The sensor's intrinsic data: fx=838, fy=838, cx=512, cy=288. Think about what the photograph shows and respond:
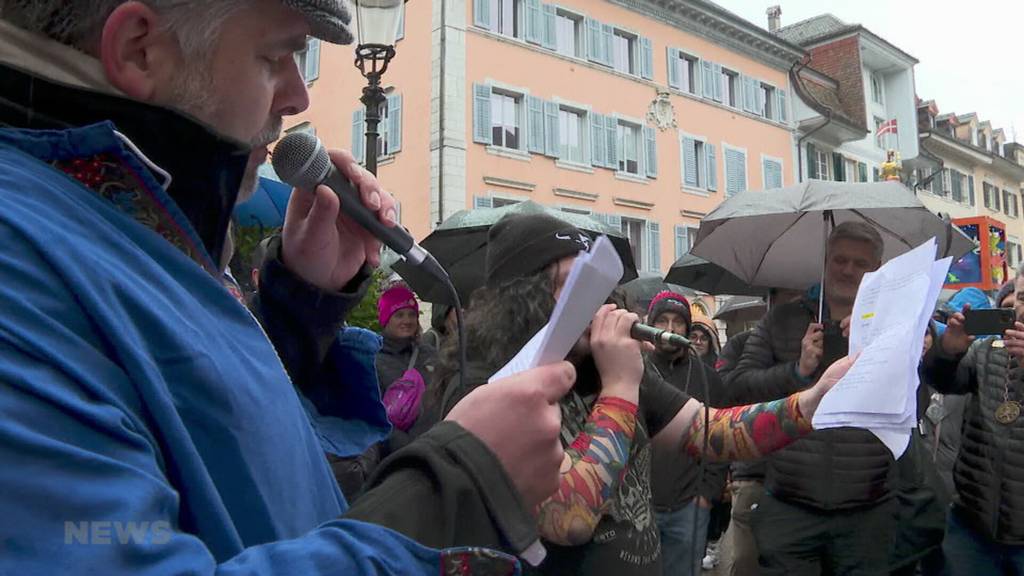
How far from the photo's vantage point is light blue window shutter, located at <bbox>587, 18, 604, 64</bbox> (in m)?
21.3

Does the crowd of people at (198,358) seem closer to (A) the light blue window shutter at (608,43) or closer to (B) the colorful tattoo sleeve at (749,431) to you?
(B) the colorful tattoo sleeve at (749,431)

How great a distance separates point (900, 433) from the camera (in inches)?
87.0

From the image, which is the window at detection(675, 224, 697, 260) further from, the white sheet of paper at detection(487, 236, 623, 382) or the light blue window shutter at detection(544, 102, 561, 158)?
the white sheet of paper at detection(487, 236, 623, 382)

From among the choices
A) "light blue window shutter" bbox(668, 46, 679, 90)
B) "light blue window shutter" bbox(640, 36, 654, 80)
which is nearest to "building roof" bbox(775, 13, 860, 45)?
"light blue window shutter" bbox(668, 46, 679, 90)

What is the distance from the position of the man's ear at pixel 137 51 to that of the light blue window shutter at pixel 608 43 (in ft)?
70.5

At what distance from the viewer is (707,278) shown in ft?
27.5

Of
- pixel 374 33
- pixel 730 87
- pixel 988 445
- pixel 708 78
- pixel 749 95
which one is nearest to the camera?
pixel 988 445

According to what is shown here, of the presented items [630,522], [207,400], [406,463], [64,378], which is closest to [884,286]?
[630,522]

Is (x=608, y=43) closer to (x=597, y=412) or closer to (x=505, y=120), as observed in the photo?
(x=505, y=120)

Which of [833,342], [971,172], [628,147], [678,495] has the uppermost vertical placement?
[971,172]

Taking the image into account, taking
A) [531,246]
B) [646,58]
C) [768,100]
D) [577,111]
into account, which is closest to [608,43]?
[646,58]

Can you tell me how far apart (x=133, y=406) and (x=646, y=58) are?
914 inches

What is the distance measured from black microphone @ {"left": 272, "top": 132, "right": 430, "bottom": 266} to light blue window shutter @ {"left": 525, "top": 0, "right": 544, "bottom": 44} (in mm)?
19273

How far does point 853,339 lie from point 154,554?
7.50 feet
